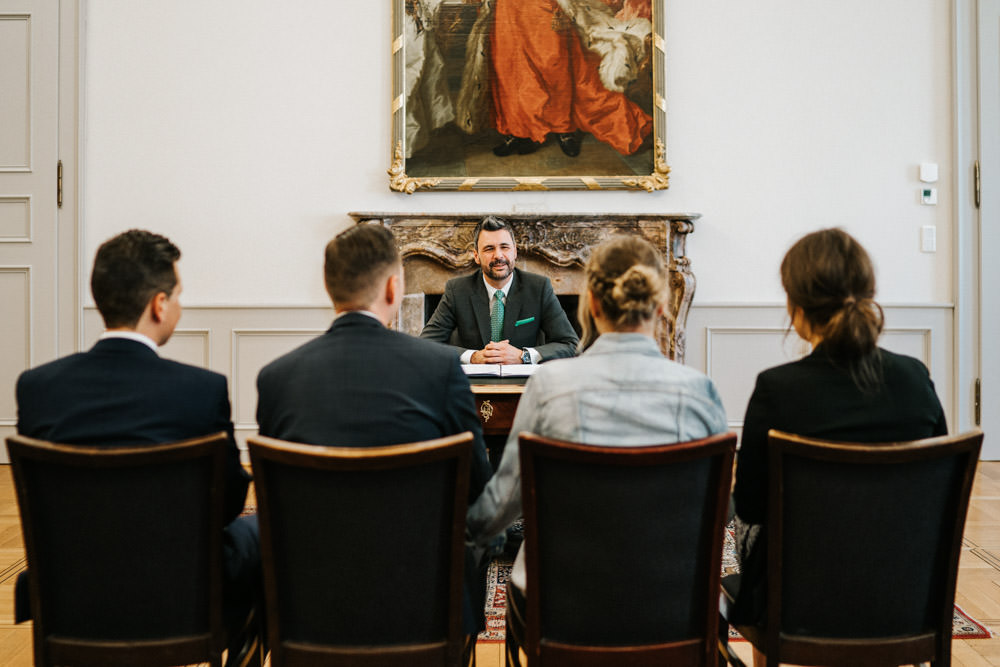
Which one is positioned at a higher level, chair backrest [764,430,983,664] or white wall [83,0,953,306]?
white wall [83,0,953,306]

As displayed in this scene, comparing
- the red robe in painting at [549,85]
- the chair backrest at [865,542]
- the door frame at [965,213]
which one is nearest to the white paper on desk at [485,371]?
the chair backrest at [865,542]

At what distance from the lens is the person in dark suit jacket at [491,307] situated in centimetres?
338

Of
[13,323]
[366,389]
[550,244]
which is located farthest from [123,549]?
[13,323]

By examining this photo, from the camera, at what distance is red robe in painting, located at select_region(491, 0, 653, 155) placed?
438 centimetres

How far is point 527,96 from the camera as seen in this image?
4.42 m

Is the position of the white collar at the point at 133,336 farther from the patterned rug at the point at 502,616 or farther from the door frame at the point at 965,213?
the door frame at the point at 965,213

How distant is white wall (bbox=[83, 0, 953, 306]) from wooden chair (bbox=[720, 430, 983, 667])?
10.5 feet

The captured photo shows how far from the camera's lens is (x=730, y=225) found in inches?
173

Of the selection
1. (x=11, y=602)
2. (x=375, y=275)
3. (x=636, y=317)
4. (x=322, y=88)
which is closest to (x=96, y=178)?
(x=322, y=88)

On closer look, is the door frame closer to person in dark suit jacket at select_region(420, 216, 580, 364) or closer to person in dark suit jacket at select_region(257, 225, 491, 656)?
person in dark suit jacket at select_region(420, 216, 580, 364)

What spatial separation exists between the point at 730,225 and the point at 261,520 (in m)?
3.81

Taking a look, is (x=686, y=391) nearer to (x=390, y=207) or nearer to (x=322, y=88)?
(x=390, y=207)

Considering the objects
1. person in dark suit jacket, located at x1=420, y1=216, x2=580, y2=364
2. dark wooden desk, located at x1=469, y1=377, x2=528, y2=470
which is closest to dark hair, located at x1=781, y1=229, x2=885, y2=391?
dark wooden desk, located at x1=469, y1=377, x2=528, y2=470

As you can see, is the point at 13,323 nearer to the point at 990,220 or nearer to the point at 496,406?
the point at 496,406
